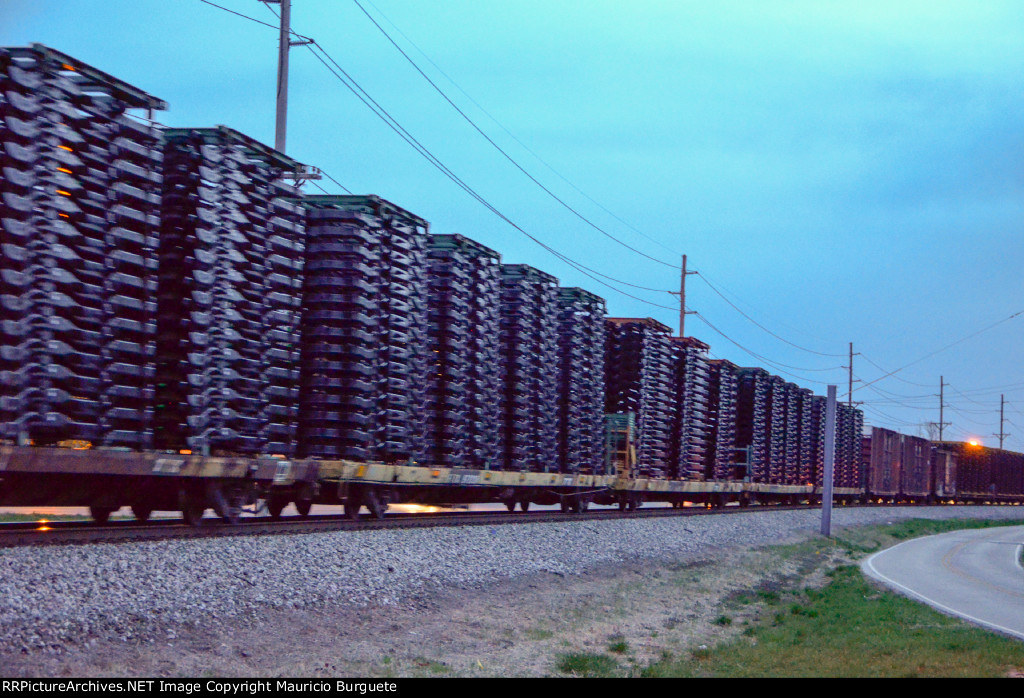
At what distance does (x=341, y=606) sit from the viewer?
13.3m

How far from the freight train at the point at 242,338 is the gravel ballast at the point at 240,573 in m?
1.54

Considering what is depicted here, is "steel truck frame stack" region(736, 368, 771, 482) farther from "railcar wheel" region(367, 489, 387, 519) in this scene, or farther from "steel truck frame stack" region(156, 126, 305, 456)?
"steel truck frame stack" region(156, 126, 305, 456)

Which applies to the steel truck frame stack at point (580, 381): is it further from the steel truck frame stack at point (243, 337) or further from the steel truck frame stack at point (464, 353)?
the steel truck frame stack at point (464, 353)

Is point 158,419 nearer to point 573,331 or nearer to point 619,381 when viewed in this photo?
point 573,331

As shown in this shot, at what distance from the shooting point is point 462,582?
16.6 meters

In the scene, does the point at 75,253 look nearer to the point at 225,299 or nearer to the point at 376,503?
the point at 225,299

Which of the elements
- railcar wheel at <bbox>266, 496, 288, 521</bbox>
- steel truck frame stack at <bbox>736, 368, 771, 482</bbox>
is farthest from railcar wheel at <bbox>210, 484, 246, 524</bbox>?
steel truck frame stack at <bbox>736, 368, 771, 482</bbox>

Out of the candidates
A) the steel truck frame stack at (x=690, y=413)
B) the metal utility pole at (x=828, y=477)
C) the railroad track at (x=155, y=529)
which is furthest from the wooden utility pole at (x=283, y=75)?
the metal utility pole at (x=828, y=477)

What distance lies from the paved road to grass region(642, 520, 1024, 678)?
114 centimetres

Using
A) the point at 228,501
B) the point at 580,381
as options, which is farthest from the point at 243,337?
the point at 580,381

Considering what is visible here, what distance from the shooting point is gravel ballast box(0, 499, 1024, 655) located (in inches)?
404

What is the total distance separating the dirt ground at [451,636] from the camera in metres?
9.88

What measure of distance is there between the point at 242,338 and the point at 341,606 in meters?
5.28
